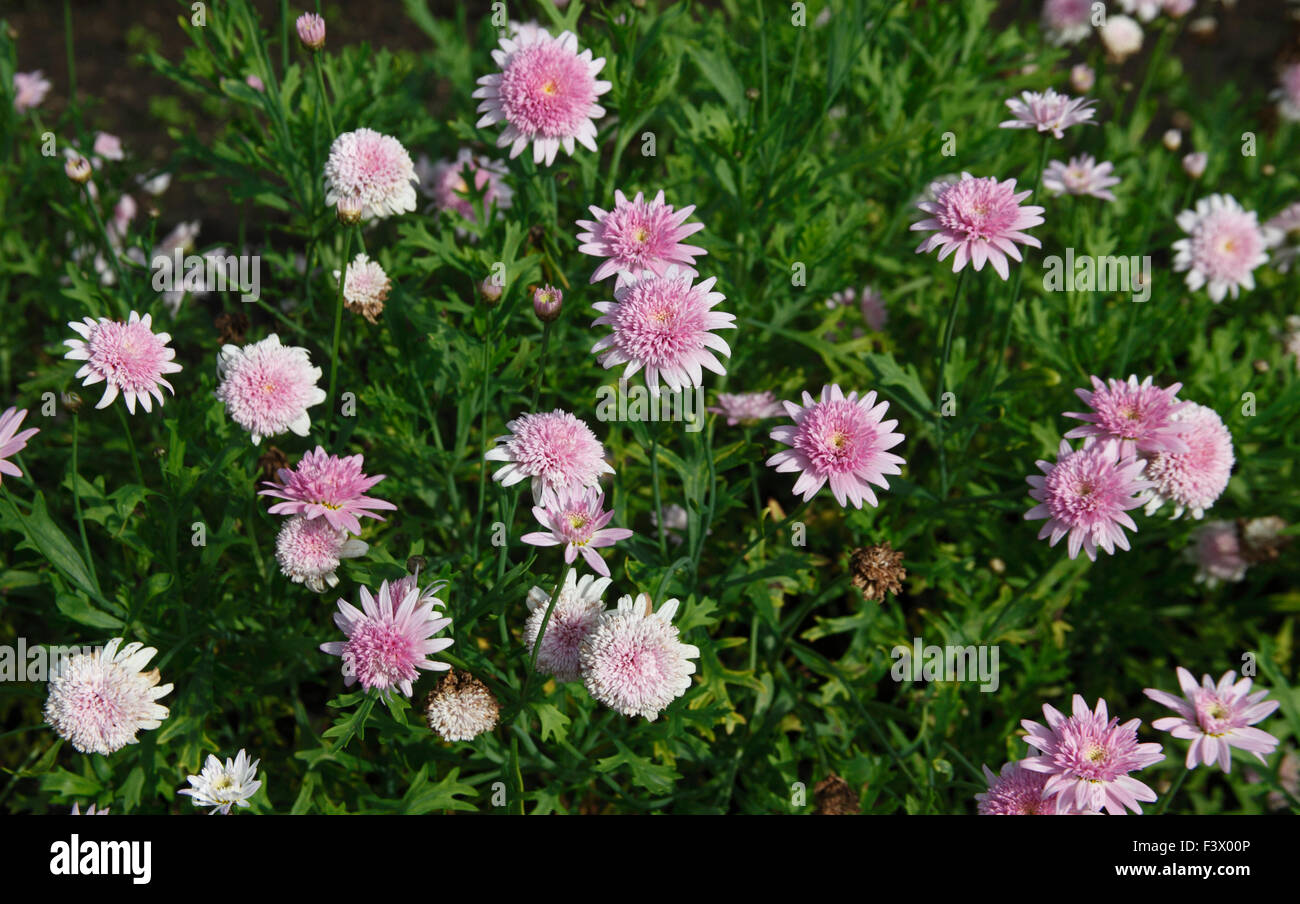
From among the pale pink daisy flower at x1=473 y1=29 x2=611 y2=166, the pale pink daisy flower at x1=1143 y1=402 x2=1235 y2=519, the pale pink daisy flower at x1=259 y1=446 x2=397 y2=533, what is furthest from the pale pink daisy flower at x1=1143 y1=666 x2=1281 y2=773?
the pale pink daisy flower at x1=473 y1=29 x2=611 y2=166

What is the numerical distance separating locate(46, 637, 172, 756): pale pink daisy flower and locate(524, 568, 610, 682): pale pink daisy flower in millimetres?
830

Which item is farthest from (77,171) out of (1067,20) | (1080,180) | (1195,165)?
(1067,20)

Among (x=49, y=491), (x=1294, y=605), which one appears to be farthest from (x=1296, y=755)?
(x=49, y=491)

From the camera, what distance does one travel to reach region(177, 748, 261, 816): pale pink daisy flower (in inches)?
94.7

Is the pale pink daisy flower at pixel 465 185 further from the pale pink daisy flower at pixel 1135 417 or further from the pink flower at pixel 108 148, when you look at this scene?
the pale pink daisy flower at pixel 1135 417

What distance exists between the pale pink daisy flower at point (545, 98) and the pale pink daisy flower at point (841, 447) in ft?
3.24

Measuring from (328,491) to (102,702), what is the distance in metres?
0.69

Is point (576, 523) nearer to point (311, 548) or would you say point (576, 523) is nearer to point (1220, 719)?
point (311, 548)

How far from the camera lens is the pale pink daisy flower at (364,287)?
2.91m

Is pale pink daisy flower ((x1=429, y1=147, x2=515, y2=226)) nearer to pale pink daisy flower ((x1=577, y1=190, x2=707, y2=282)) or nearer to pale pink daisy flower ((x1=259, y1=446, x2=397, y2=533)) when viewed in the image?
pale pink daisy flower ((x1=577, y1=190, x2=707, y2=282))

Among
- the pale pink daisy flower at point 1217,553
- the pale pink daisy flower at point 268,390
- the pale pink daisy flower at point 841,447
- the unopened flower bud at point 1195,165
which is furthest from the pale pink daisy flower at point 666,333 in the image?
the unopened flower bud at point 1195,165

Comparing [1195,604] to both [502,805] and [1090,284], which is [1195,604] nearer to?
[1090,284]

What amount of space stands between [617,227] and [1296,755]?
2883mm

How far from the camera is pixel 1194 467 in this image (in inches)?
108
